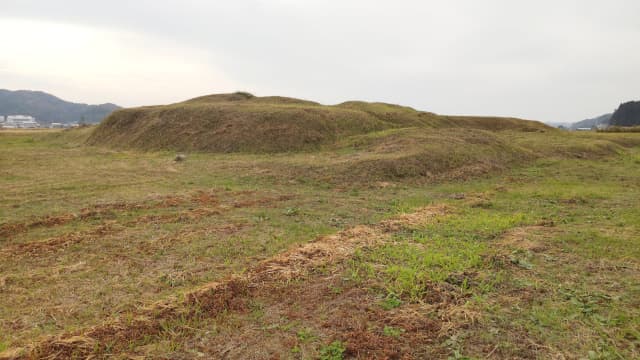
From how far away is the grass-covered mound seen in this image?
34594mm

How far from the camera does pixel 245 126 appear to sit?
3706 centimetres

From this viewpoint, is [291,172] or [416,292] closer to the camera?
[416,292]

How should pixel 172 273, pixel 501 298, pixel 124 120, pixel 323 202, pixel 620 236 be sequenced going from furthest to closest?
1. pixel 124 120
2. pixel 323 202
3. pixel 620 236
4. pixel 172 273
5. pixel 501 298

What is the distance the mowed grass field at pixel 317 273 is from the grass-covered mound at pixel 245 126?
16.1 meters

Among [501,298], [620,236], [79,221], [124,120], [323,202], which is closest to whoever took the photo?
[501,298]

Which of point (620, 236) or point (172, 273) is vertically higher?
point (620, 236)

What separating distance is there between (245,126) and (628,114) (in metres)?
146

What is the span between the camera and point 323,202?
16875mm

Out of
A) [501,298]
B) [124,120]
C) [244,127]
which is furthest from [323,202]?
[124,120]

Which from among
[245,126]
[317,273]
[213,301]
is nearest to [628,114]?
[245,126]

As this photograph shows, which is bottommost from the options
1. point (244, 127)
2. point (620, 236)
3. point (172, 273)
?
point (172, 273)

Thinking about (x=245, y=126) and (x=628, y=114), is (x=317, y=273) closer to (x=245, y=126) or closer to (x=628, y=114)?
(x=245, y=126)

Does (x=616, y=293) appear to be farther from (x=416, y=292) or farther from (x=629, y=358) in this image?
(x=416, y=292)

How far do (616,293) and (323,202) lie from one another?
436 inches
